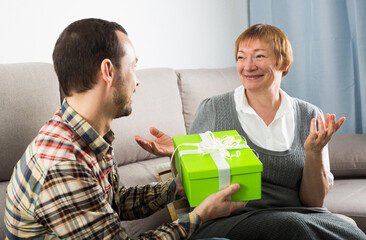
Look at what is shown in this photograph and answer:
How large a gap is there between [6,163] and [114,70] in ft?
2.33

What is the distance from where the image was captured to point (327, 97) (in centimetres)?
262

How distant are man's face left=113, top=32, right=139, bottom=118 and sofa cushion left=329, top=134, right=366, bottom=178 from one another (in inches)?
52.2

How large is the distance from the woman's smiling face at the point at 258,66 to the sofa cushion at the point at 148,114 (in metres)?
0.60

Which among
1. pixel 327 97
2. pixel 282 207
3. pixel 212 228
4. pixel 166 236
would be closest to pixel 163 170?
pixel 212 228

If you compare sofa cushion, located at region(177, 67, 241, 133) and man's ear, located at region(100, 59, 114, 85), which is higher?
man's ear, located at region(100, 59, 114, 85)

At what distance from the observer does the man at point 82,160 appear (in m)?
1.04

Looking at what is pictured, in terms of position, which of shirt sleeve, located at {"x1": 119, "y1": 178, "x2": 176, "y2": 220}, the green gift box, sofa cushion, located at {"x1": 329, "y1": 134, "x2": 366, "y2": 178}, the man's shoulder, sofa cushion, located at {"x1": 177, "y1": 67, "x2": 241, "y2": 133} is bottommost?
sofa cushion, located at {"x1": 329, "y1": 134, "x2": 366, "y2": 178}

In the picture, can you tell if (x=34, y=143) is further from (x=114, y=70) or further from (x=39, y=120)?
(x=39, y=120)

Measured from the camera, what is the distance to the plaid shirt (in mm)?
1034

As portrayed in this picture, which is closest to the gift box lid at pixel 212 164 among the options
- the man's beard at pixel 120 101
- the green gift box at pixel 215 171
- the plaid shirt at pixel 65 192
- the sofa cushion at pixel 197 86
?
the green gift box at pixel 215 171

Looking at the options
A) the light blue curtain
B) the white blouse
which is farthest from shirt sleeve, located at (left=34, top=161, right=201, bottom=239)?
the light blue curtain

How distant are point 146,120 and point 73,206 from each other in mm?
1094

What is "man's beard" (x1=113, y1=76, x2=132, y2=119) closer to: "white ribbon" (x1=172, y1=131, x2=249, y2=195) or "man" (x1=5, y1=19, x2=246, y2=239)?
"man" (x1=5, y1=19, x2=246, y2=239)

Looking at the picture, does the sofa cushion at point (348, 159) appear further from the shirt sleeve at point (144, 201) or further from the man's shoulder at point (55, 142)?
the man's shoulder at point (55, 142)
